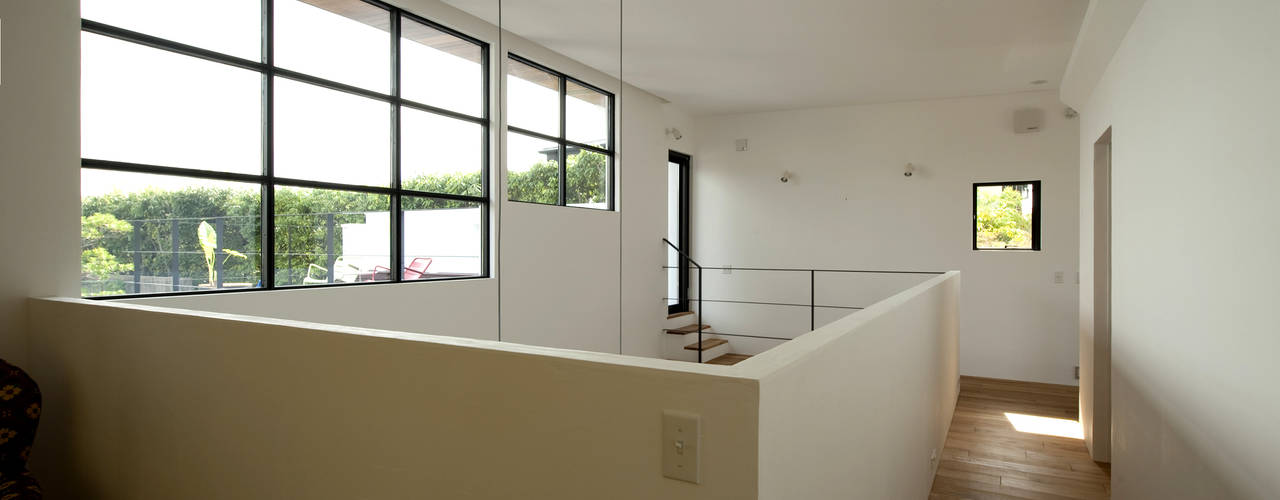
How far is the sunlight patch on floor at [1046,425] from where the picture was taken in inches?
180

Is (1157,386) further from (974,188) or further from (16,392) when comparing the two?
(974,188)

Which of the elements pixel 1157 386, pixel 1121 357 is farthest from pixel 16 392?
pixel 1121 357

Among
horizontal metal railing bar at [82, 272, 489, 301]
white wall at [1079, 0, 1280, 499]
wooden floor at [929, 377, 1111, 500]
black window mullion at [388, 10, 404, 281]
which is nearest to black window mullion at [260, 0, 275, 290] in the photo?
horizontal metal railing bar at [82, 272, 489, 301]

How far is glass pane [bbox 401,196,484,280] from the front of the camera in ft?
13.3

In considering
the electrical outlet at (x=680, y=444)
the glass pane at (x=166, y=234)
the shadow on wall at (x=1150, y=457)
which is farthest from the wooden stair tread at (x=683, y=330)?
the electrical outlet at (x=680, y=444)

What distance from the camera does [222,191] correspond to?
3.07m

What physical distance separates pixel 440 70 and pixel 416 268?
4.12 feet

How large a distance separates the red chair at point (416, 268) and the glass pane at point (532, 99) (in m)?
1.23

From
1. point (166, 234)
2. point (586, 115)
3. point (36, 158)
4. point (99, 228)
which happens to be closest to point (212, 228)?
point (166, 234)

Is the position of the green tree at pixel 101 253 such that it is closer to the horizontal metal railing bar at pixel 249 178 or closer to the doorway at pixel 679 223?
the horizontal metal railing bar at pixel 249 178

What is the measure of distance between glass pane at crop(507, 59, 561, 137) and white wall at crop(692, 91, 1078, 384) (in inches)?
109

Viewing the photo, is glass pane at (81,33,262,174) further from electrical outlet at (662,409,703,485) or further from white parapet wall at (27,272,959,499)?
electrical outlet at (662,409,703,485)

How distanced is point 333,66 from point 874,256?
5235mm

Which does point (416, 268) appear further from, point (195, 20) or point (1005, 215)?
point (1005, 215)
